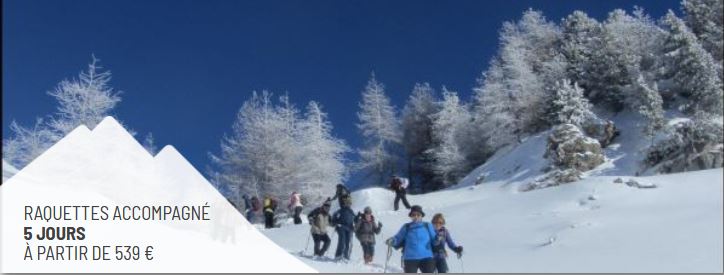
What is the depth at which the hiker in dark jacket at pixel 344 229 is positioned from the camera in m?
15.5

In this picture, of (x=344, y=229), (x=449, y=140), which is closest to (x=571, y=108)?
(x=449, y=140)

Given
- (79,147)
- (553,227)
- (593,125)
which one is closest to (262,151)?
(79,147)

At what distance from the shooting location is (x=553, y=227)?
59.0 ft

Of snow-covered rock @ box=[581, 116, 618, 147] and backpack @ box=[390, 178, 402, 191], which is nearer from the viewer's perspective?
backpack @ box=[390, 178, 402, 191]

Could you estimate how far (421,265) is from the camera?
32.8 ft

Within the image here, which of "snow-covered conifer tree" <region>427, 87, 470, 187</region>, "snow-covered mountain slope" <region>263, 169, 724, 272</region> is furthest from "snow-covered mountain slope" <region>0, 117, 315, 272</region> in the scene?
"snow-covered conifer tree" <region>427, 87, 470, 187</region>

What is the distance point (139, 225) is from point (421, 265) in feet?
14.9

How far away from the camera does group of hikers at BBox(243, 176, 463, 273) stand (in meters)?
9.99

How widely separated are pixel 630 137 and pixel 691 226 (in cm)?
2238

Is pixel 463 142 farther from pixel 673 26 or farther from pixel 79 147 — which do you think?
pixel 79 147

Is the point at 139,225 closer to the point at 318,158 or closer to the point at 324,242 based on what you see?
the point at 324,242

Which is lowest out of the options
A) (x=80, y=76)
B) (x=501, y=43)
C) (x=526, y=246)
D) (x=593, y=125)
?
(x=526, y=246)

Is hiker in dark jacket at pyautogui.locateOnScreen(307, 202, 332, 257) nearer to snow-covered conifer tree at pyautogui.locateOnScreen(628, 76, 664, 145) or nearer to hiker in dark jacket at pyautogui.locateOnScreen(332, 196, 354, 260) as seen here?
hiker in dark jacket at pyautogui.locateOnScreen(332, 196, 354, 260)

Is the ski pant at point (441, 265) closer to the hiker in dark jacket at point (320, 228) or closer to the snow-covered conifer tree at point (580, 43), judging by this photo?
the hiker in dark jacket at point (320, 228)
